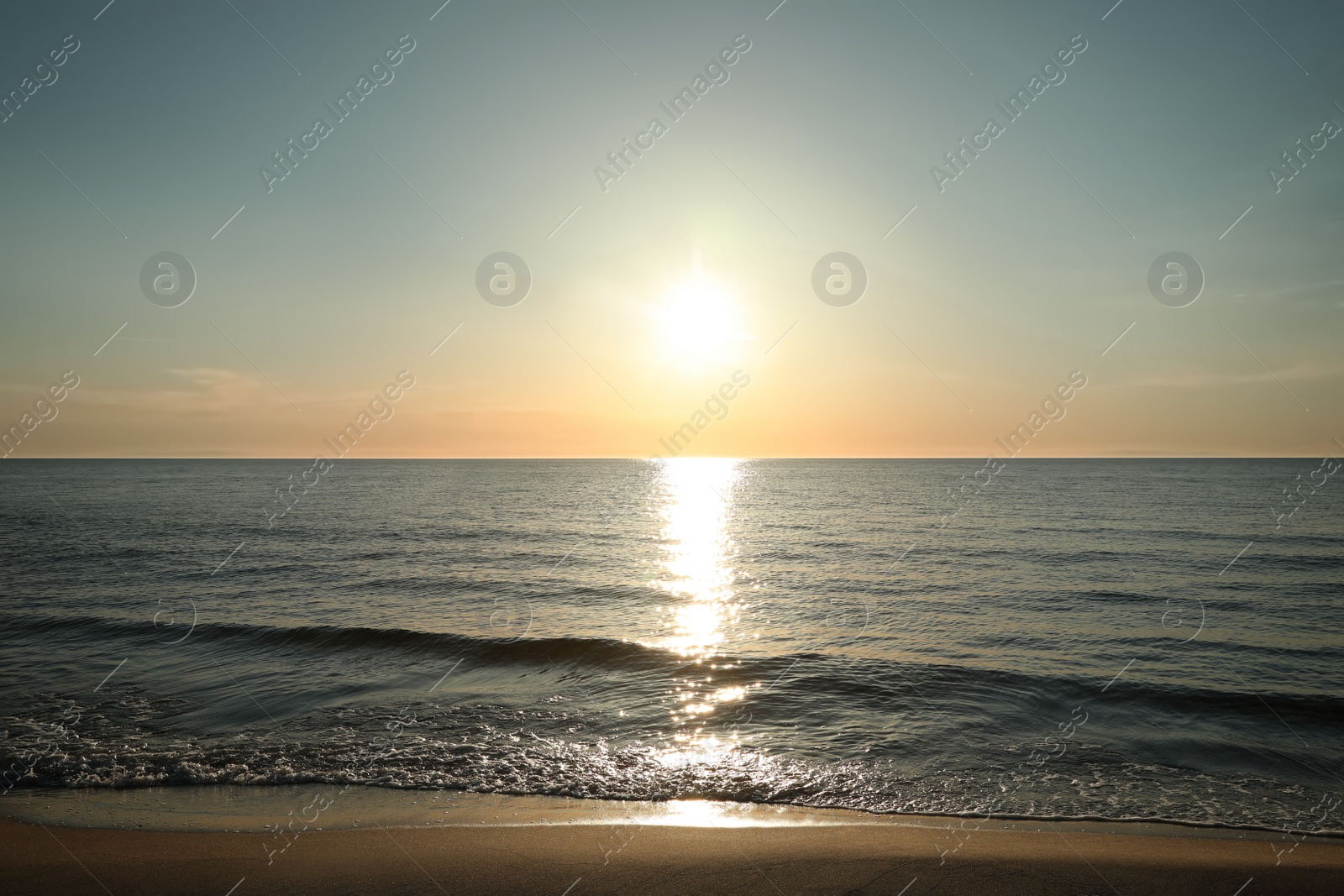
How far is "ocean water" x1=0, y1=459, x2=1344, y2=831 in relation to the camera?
1018 centimetres

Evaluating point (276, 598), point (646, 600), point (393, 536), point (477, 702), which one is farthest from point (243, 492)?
point (477, 702)

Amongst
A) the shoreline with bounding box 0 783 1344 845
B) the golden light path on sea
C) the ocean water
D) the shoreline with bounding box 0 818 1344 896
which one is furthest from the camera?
the golden light path on sea

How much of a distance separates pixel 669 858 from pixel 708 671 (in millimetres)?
8631

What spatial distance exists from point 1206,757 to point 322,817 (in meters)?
13.7

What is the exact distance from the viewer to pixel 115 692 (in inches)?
552

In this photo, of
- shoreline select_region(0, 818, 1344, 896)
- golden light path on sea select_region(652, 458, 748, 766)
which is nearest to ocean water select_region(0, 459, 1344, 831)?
golden light path on sea select_region(652, 458, 748, 766)

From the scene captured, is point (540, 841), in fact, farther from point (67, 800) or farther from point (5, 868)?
point (67, 800)

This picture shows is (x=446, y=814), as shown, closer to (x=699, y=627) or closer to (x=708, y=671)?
(x=708, y=671)

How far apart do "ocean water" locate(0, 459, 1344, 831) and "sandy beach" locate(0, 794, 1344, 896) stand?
1.02 m

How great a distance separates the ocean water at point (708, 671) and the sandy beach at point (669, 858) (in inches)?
40.2

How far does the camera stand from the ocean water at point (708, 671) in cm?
1018

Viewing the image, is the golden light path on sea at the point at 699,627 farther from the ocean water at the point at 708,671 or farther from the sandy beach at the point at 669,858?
the sandy beach at the point at 669,858

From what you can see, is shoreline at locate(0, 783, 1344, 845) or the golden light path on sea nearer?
shoreline at locate(0, 783, 1344, 845)

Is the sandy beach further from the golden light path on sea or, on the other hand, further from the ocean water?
the golden light path on sea
